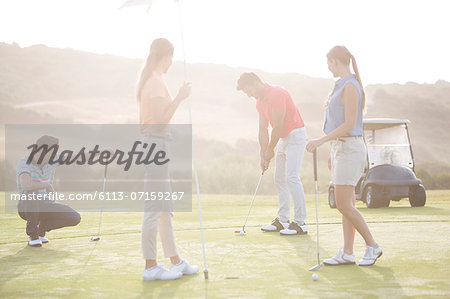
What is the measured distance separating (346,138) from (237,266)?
55.1 inches

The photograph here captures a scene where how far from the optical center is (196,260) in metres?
5.01

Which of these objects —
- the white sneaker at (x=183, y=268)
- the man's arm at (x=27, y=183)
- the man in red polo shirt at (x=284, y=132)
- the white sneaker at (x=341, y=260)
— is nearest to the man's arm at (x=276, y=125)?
the man in red polo shirt at (x=284, y=132)

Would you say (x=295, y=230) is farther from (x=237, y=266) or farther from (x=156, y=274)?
(x=156, y=274)

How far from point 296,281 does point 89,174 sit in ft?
49.8

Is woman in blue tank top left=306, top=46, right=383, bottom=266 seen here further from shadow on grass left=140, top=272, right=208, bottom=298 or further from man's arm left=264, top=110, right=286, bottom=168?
man's arm left=264, top=110, right=286, bottom=168

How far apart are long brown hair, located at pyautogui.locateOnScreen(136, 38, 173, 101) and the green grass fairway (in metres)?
1.43

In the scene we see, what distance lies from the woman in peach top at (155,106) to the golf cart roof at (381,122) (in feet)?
27.9

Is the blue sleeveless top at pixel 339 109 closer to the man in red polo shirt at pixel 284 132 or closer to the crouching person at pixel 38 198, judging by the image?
the man in red polo shirt at pixel 284 132

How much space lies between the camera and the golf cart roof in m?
11.9

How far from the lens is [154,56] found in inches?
155

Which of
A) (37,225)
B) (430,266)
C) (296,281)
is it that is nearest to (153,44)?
(296,281)

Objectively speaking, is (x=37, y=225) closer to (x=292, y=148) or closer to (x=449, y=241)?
(x=292, y=148)

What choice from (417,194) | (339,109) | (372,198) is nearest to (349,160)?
(339,109)

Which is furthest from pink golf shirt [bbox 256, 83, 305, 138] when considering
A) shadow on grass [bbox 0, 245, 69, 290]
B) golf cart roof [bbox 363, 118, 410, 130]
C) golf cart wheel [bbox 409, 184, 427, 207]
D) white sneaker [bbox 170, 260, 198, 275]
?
golf cart wheel [bbox 409, 184, 427, 207]
